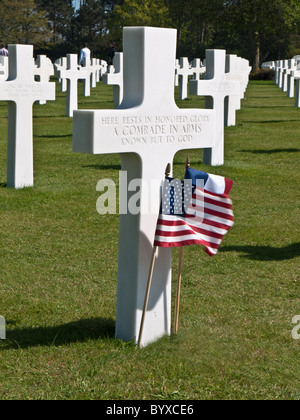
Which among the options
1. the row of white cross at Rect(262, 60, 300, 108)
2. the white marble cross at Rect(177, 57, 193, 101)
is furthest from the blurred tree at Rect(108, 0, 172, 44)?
the white marble cross at Rect(177, 57, 193, 101)

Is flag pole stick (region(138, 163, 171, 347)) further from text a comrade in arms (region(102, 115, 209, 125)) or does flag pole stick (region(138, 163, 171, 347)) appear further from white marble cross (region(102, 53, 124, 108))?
white marble cross (region(102, 53, 124, 108))

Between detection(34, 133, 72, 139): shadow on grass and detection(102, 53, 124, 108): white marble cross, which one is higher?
detection(102, 53, 124, 108): white marble cross

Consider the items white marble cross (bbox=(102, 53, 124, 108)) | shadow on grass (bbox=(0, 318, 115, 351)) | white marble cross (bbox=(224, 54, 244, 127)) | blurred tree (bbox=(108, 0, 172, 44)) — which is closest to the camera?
shadow on grass (bbox=(0, 318, 115, 351))

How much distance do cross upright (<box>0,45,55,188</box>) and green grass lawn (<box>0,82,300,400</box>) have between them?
12.8 inches

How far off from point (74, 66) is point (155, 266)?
16.7 meters

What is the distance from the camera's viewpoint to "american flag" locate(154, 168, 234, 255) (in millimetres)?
4301

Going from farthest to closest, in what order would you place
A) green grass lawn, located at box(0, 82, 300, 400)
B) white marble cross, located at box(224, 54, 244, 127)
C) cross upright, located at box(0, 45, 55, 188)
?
1. white marble cross, located at box(224, 54, 244, 127)
2. cross upright, located at box(0, 45, 55, 188)
3. green grass lawn, located at box(0, 82, 300, 400)

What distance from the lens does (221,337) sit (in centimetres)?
469

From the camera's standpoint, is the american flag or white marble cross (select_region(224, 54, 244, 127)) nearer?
the american flag

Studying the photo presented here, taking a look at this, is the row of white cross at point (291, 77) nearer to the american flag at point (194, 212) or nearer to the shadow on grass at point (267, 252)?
the shadow on grass at point (267, 252)

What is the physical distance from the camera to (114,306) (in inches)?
205

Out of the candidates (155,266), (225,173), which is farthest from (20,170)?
(155,266)

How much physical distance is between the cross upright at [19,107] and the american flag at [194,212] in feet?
16.9
